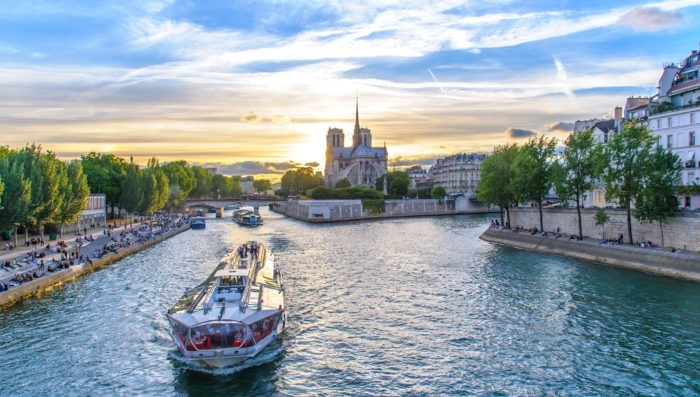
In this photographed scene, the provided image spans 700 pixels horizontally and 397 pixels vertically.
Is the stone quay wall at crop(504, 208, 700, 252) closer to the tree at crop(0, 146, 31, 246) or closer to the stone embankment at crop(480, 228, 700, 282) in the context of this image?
the stone embankment at crop(480, 228, 700, 282)

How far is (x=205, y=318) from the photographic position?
60.2ft

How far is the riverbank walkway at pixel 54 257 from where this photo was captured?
2980cm

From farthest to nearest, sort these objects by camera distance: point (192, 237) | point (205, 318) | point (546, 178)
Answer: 1. point (192, 237)
2. point (546, 178)
3. point (205, 318)

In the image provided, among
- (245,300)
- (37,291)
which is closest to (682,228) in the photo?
(245,300)

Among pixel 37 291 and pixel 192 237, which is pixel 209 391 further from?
pixel 192 237

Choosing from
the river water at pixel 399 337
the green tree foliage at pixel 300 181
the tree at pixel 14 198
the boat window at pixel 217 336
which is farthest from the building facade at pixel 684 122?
the green tree foliage at pixel 300 181

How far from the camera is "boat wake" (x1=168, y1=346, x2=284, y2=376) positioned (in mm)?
17922

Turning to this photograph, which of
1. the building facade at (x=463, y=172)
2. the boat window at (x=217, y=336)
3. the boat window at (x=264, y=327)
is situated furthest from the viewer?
the building facade at (x=463, y=172)

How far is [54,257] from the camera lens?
38.9m

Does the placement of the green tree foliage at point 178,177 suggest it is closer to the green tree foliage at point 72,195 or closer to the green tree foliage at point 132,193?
the green tree foliage at point 132,193

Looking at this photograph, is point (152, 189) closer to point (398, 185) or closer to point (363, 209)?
point (363, 209)

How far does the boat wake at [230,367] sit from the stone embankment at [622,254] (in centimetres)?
2715

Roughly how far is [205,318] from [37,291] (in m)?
17.5

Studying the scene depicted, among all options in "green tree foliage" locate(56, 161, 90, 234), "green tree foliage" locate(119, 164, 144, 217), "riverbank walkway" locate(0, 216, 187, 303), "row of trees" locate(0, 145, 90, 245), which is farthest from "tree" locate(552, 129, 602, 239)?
"green tree foliage" locate(119, 164, 144, 217)
